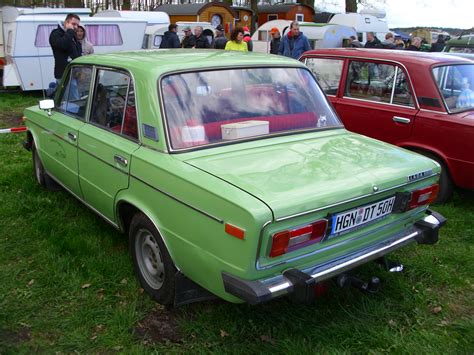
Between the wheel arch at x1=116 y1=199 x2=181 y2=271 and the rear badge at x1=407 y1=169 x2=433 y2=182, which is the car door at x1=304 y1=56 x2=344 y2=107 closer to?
the rear badge at x1=407 y1=169 x2=433 y2=182

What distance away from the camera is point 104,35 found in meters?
14.0

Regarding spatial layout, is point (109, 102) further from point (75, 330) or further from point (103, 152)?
point (75, 330)

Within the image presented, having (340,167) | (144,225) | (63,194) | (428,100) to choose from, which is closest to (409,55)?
(428,100)

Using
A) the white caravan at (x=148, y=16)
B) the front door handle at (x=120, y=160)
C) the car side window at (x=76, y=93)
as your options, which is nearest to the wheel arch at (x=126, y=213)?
the front door handle at (x=120, y=160)

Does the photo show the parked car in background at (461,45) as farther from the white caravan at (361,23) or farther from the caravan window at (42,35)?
the white caravan at (361,23)

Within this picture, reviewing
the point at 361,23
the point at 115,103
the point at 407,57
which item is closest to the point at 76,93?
the point at 115,103

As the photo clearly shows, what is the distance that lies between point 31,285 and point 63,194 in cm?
186

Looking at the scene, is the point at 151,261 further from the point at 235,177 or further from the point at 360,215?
the point at 360,215

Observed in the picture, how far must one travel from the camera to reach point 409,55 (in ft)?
17.7

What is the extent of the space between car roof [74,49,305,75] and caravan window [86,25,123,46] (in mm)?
10492

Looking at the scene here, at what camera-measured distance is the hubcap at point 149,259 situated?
125 inches

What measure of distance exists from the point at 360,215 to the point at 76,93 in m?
2.83

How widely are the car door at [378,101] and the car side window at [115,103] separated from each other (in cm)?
306

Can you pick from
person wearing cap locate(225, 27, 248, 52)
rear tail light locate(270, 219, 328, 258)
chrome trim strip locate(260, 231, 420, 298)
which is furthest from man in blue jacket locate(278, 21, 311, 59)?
rear tail light locate(270, 219, 328, 258)
